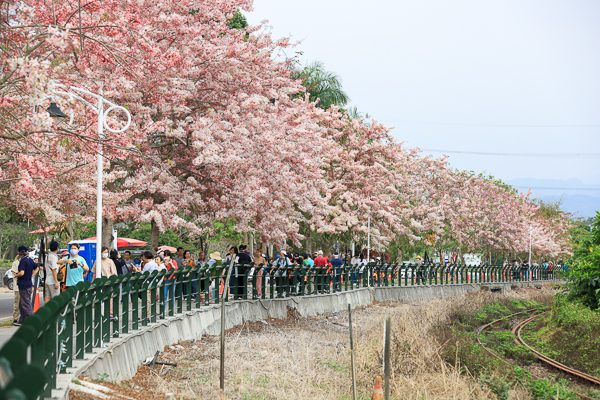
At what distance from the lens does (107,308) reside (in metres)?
9.11

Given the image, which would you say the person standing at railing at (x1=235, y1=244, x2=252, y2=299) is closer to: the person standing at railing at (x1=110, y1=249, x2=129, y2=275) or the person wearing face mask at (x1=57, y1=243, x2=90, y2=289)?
the person standing at railing at (x1=110, y1=249, x2=129, y2=275)

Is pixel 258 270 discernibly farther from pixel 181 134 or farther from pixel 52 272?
pixel 52 272

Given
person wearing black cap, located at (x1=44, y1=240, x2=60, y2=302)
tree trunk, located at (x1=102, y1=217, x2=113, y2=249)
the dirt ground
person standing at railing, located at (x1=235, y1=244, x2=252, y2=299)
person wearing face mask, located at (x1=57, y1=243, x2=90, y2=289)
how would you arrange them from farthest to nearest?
tree trunk, located at (x1=102, y1=217, x2=113, y2=249), person standing at railing, located at (x1=235, y1=244, x2=252, y2=299), person wearing black cap, located at (x1=44, y1=240, x2=60, y2=302), person wearing face mask, located at (x1=57, y1=243, x2=90, y2=289), the dirt ground

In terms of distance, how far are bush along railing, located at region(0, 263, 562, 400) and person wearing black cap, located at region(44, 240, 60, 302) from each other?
1.55 m

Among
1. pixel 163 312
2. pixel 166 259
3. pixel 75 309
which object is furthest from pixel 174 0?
pixel 75 309

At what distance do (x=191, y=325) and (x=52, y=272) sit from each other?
10.5 ft

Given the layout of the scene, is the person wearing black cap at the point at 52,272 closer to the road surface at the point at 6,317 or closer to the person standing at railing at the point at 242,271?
the road surface at the point at 6,317

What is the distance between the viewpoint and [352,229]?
33062 mm

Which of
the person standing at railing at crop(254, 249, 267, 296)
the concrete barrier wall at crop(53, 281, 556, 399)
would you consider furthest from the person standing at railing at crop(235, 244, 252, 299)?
the concrete barrier wall at crop(53, 281, 556, 399)

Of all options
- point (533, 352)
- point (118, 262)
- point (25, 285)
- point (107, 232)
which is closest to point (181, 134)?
point (107, 232)

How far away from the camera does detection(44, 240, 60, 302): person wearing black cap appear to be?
44.8 ft

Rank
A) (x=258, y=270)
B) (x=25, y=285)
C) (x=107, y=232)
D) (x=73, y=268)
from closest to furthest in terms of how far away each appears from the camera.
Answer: (x=73, y=268) < (x=25, y=285) < (x=258, y=270) < (x=107, y=232)

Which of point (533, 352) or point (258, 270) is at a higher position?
point (258, 270)

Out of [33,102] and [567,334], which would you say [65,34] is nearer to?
[33,102]
